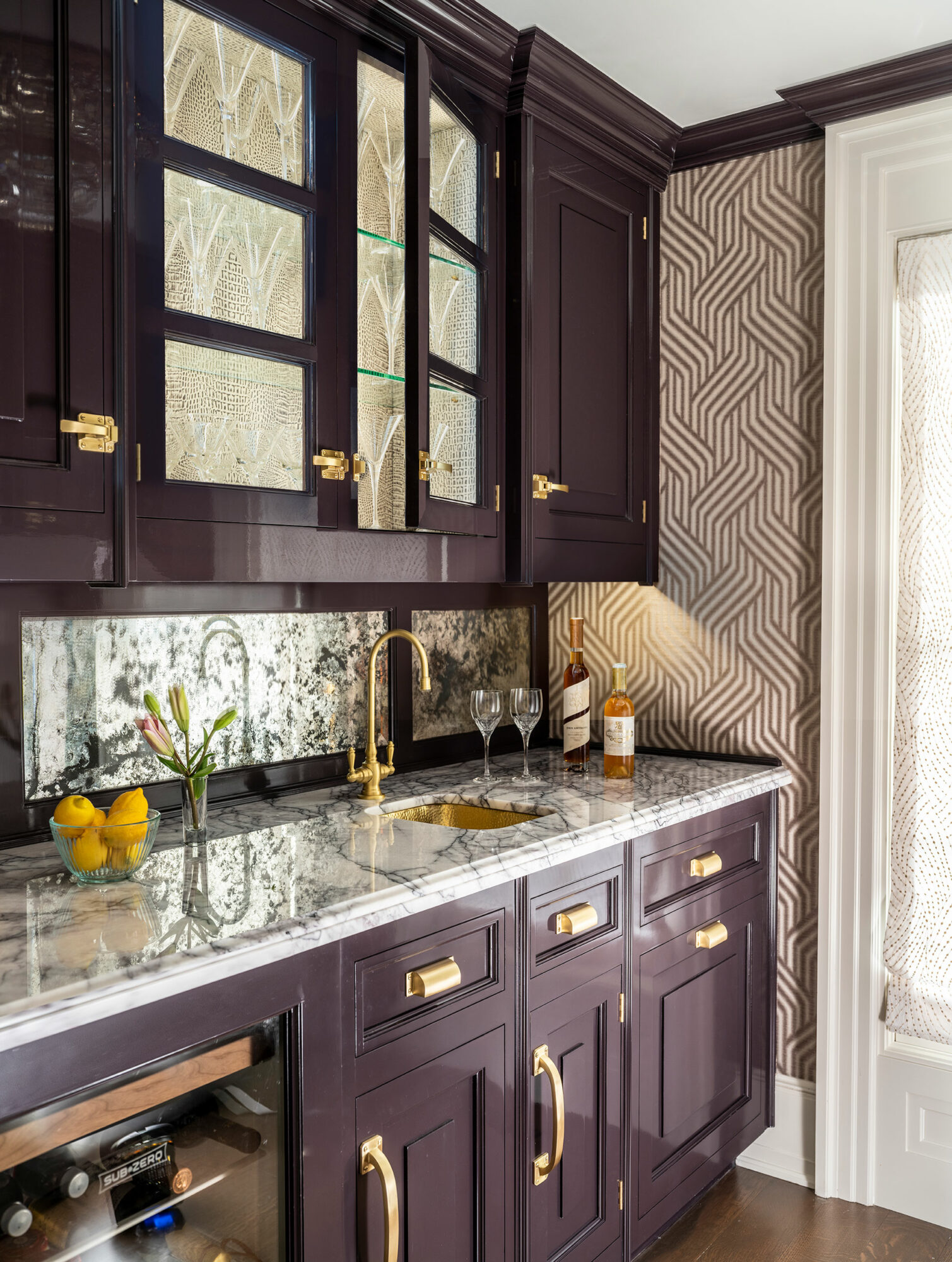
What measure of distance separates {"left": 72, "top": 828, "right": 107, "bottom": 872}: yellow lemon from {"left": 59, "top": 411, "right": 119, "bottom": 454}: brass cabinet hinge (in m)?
0.52

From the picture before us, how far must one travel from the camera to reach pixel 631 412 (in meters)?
2.64

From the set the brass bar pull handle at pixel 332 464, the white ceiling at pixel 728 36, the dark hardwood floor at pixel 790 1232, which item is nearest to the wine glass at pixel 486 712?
the brass bar pull handle at pixel 332 464

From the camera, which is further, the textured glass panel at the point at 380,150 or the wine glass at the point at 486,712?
the wine glass at the point at 486,712

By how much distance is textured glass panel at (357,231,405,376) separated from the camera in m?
1.86

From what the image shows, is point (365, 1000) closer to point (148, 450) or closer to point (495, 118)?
point (148, 450)

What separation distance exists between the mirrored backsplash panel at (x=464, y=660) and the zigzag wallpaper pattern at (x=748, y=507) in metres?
0.29

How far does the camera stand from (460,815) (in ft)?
7.18

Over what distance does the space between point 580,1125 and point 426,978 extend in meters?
0.61

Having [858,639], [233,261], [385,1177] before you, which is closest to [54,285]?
[233,261]

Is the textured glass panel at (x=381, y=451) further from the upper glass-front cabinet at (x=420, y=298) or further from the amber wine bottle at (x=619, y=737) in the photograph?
the amber wine bottle at (x=619, y=737)

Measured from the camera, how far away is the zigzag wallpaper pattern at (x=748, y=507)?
8.48 feet

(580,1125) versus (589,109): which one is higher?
(589,109)

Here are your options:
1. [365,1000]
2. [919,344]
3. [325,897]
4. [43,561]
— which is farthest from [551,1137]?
[919,344]

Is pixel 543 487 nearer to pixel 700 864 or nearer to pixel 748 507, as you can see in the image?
pixel 748 507
